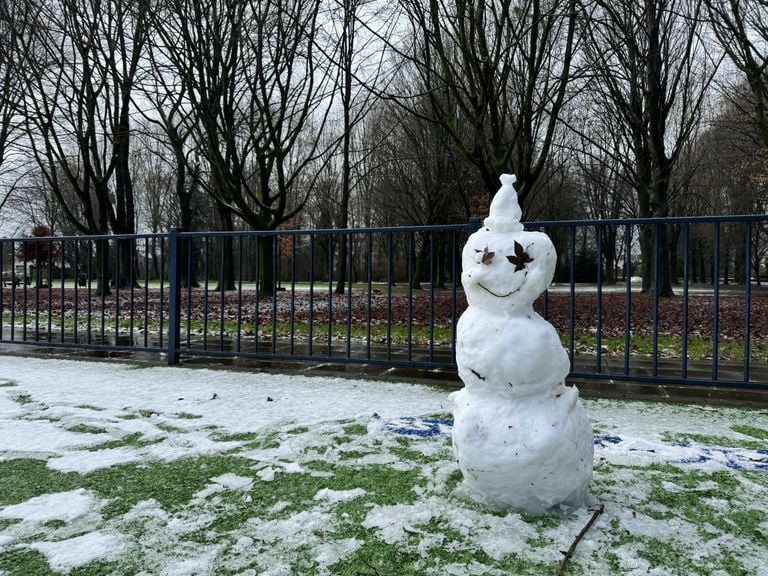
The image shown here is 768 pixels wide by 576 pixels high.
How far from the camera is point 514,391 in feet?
7.44

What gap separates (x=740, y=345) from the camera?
760 centimetres

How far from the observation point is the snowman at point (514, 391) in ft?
7.20

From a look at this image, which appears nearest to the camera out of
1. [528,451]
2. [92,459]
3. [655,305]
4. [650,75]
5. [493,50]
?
[528,451]

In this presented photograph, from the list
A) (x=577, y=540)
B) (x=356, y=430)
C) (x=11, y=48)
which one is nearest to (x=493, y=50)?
(x=356, y=430)

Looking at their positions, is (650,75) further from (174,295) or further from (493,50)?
(174,295)

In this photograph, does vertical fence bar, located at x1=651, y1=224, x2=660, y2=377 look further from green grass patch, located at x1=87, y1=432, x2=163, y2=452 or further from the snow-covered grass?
green grass patch, located at x1=87, y1=432, x2=163, y2=452

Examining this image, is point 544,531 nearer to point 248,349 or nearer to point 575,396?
point 575,396

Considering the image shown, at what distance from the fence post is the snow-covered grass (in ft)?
5.90

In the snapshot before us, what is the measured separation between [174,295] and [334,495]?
4154 mm

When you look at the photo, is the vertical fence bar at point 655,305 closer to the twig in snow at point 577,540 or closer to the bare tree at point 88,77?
the twig in snow at point 577,540

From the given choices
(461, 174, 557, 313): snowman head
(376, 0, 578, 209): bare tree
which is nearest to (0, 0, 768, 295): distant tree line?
(376, 0, 578, 209): bare tree

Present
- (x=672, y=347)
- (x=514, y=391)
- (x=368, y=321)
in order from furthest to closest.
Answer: (x=672, y=347), (x=368, y=321), (x=514, y=391)

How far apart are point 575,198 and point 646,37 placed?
18736 millimetres

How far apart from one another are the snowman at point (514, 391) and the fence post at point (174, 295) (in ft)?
14.6
